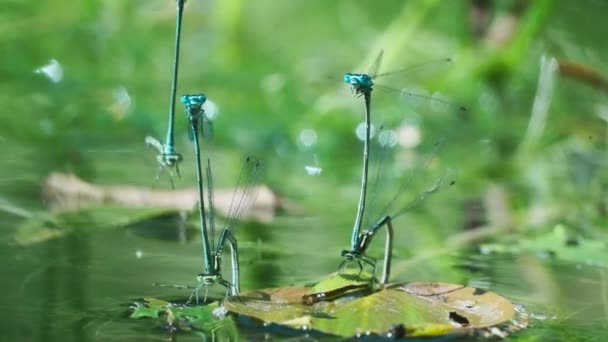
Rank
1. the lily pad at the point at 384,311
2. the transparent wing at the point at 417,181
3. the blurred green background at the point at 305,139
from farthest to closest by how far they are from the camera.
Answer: the transparent wing at the point at 417,181
the blurred green background at the point at 305,139
the lily pad at the point at 384,311

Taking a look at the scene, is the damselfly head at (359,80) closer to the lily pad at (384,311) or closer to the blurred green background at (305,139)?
the lily pad at (384,311)

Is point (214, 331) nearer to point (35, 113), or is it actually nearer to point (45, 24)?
point (35, 113)

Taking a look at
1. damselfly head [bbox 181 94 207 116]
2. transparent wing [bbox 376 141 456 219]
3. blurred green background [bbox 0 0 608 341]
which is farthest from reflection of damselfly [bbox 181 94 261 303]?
transparent wing [bbox 376 141 456 219]

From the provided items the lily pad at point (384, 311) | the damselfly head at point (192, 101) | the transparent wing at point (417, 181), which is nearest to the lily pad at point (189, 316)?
the lily pad at point (384, 311)

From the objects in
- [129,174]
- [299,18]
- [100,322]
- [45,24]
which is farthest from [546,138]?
[100,322]

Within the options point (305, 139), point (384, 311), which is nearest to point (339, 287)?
point (384, 311)

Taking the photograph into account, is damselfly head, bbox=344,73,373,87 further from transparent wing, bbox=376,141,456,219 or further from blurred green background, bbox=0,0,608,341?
transparent wing, bbox=376,141,456,219

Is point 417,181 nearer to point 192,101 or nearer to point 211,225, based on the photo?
point 211,225

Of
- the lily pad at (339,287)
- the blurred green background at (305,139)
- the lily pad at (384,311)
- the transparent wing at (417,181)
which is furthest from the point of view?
the transparent wing at (417,181)
